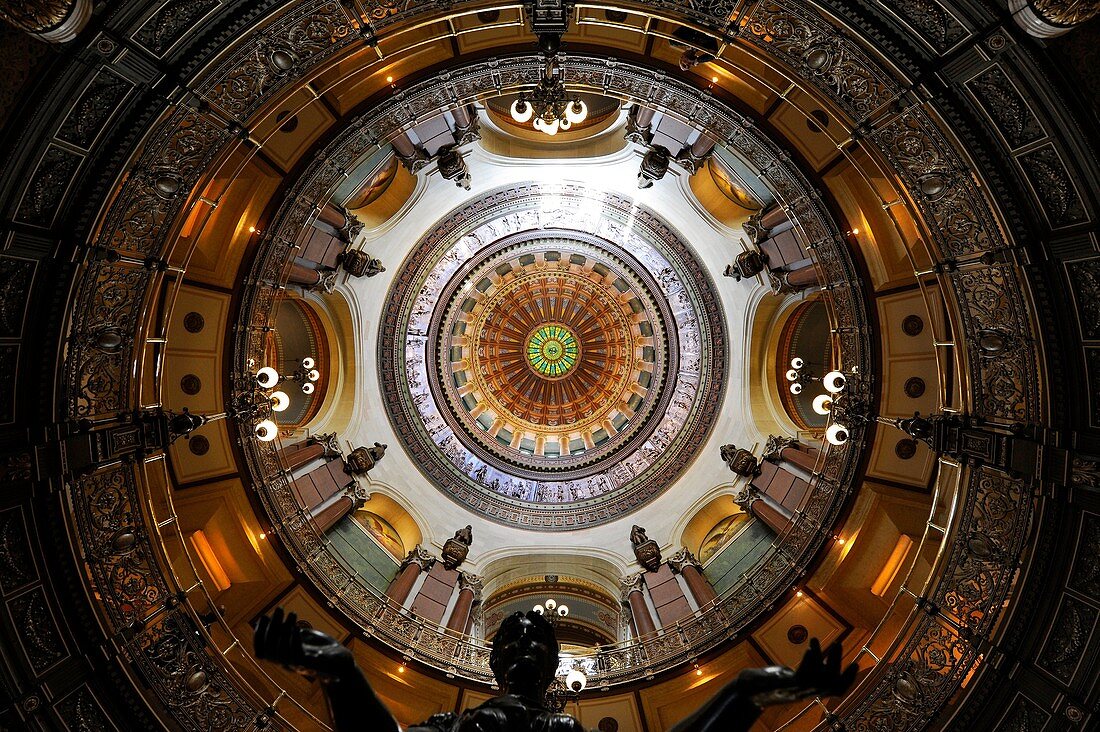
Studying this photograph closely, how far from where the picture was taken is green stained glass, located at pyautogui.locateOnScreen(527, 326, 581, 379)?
27734 mm

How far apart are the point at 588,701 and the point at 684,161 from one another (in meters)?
13.1

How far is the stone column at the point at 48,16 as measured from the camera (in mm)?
6504

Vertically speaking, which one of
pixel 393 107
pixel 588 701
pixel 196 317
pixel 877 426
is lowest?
pixel 588 701

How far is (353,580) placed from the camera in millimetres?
14773

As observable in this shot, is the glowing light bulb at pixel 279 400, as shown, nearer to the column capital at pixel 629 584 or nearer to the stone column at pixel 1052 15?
the column capital at pixel 629 584

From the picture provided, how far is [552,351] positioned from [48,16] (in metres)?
22.3

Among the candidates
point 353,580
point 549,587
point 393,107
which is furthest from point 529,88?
point 549,587

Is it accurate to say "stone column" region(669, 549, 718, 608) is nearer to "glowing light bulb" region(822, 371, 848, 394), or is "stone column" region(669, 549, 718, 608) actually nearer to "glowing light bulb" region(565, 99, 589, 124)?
"glowing light bulb" region(822, 371, 848, 394)

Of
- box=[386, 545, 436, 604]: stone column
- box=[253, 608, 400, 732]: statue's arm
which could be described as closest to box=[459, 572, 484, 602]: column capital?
box=[386, 545, 436, 604]: stone column

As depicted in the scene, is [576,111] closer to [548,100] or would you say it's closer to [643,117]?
[548,100]

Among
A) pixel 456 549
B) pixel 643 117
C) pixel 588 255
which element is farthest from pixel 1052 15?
pixel 456 549

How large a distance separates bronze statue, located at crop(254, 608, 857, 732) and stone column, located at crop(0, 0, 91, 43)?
715cm

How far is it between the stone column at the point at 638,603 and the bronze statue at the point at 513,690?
9.77 metres

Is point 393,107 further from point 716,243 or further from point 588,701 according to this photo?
point 588,701
